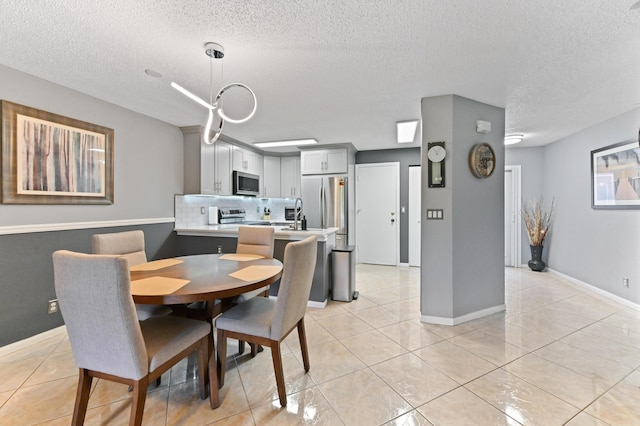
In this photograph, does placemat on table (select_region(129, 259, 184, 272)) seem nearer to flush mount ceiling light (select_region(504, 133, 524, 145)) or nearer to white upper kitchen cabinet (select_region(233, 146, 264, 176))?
white upper kitchen cabinet (select_region(233, 146, 264, 176))

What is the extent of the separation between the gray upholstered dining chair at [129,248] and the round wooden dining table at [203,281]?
0.85 ft

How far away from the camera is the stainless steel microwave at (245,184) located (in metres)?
4.75

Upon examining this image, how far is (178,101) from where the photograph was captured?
10.1 feet

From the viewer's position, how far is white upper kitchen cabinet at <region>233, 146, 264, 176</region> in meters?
4.88

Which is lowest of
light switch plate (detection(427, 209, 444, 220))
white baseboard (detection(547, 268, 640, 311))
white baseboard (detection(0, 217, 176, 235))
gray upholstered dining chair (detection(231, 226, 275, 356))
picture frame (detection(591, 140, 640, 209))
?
white baseboard (detection(547, 268, 640, 311))

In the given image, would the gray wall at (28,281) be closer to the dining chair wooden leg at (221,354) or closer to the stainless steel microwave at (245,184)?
the dining chair wooden leg at (221,354)

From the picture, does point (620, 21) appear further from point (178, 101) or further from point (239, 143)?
point (239, 143)

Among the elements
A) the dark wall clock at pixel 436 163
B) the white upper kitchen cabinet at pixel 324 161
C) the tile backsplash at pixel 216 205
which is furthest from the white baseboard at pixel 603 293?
the tile backsplash at pixel 216 205

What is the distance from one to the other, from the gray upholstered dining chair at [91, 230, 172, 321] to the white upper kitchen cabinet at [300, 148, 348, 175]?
3325mm

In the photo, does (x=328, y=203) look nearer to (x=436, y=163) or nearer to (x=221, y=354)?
(x=436, y=163)

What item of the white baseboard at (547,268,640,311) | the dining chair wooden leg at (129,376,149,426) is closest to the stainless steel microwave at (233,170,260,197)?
the dining chair wooden leg at (129,376,149,426)

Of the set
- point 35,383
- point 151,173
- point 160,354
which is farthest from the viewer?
point 151,173

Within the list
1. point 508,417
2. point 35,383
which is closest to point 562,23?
point 508,417

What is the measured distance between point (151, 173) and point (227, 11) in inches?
104
